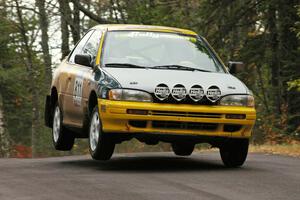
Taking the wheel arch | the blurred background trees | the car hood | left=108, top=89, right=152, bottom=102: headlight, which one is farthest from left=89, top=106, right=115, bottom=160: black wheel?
the blurred background trees

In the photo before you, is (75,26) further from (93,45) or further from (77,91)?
(77,91)

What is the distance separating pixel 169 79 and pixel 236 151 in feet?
4.65

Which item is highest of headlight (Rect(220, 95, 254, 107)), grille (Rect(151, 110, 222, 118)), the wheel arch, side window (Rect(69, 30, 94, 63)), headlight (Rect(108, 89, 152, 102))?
side window (Rect(69, 30, 94, 63))

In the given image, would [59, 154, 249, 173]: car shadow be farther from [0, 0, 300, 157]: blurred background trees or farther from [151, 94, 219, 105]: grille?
[0, 0, 300, 157]: blurred background trees

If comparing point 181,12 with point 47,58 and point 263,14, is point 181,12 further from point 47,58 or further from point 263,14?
point 47,58

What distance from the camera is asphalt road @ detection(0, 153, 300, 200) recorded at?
877cm

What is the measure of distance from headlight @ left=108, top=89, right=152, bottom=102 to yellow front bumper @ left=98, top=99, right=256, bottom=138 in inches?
1.9

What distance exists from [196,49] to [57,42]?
22008 mm

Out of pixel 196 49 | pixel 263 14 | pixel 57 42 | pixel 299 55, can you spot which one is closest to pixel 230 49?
pixel 263 14

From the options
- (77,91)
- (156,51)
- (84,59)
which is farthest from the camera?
(77,91)

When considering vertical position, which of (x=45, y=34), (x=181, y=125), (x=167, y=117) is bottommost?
(x=45, y=34)

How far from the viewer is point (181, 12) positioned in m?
29.0

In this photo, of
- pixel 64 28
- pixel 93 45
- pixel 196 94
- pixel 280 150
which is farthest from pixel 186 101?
pixel 64 28

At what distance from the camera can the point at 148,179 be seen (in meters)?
10.1
